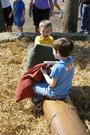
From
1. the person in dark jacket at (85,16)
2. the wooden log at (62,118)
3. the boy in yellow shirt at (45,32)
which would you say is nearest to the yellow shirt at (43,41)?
the boy in yellow shirt at (45,32)

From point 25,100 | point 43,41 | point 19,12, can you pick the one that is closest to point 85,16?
point 19,12

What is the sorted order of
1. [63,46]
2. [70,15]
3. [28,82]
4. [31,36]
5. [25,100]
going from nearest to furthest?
[63,46], [28,82], [25,100], [31,36], [70,15]

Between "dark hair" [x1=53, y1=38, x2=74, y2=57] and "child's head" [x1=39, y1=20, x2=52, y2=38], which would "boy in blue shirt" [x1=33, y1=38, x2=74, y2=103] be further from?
"child's head" [x1=39, y1=20, x2=52, y2=38]

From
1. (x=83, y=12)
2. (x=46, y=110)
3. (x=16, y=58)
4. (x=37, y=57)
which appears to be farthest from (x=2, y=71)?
(x=83, y=12)

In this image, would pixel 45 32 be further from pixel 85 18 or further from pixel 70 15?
pixel 85 18

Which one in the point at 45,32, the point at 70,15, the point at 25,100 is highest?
the point at 45,32

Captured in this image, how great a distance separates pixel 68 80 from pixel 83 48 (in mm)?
2467

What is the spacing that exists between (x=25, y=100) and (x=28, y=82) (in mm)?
345

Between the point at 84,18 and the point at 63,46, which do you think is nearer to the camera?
the point at 63,46

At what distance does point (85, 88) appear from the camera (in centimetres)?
604

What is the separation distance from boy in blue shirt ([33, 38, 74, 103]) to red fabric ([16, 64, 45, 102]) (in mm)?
104

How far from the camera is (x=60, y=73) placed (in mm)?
5113

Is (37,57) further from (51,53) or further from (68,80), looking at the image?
(68,80)

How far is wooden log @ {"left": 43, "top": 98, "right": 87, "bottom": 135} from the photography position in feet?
15.2
